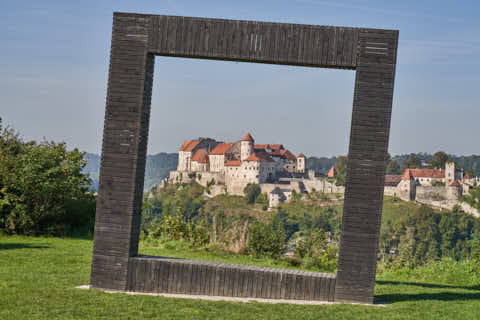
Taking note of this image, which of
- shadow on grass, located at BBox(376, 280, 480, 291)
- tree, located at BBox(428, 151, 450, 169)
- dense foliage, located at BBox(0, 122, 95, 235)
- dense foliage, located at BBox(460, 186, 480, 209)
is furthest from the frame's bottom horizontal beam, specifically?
tree, located at BBox(428, 151, 450, 169)

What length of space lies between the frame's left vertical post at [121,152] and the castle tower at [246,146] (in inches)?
2856

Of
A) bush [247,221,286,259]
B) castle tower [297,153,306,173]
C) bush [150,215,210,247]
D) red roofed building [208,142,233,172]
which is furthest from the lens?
castle tower [297,153,306,173]

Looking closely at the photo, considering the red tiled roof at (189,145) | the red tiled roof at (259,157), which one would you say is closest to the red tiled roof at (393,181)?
the red tiled roof at (259,157)

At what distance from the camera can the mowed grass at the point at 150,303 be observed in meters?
4.78

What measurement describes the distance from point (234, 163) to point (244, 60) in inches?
2765

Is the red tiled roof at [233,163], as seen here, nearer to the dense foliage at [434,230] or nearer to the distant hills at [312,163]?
the distant hills at [312,163]

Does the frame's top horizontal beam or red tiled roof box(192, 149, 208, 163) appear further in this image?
red tiled roof box(192, 149, 208, 163)

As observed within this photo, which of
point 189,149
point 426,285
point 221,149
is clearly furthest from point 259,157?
point 426,285

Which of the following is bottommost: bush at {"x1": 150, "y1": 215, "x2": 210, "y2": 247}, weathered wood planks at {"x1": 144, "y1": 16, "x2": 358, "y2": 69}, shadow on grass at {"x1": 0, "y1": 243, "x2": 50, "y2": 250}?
shadow on grass at {"x1": 0, "y1": 243, "x2": 50, "y2": 250}

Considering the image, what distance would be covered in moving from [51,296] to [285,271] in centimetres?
241

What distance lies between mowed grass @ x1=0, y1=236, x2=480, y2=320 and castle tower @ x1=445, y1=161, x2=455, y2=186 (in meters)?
77.3

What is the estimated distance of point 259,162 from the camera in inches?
2963

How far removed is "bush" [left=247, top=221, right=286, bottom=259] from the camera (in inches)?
399

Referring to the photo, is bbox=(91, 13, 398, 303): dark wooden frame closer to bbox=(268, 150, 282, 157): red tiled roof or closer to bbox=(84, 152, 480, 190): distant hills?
bbox=(84, 152, 480, 190): distant hills
